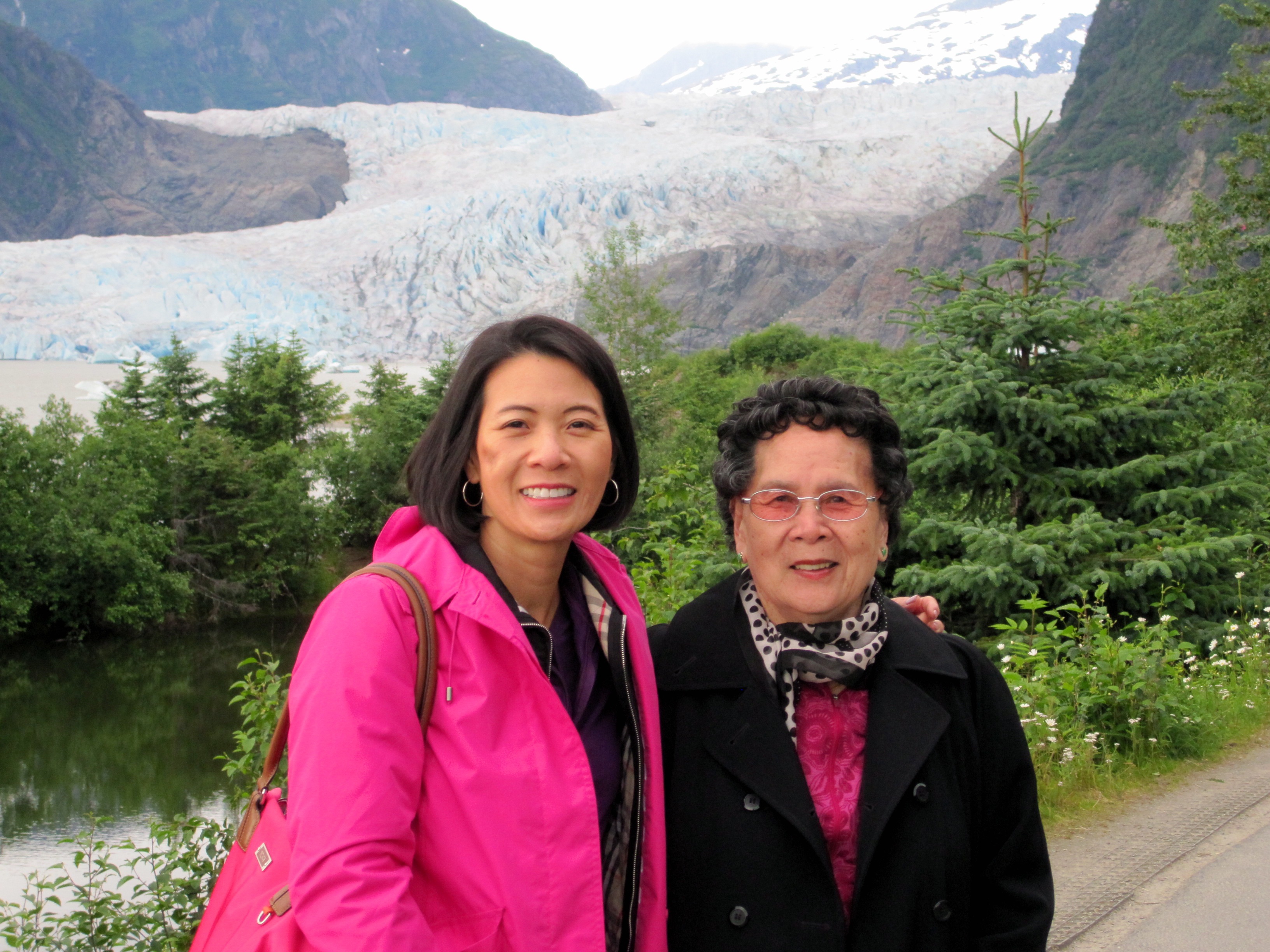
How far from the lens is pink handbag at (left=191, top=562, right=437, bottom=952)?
1296mm

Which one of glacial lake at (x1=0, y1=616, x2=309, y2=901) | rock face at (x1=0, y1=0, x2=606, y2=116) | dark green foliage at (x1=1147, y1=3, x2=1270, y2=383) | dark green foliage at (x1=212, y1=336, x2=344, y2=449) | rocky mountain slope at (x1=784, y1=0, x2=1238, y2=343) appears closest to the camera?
glacial lake at (x1=0, y1=616, x2=309, y2=901)

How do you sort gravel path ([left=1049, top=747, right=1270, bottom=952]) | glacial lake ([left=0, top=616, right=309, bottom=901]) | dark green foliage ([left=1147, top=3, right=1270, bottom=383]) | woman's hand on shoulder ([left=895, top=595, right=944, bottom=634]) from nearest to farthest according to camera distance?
woman's hand on shoulder ([left=895, top=595, right=944, bottom=634])
gravel path ([left=1049, top=747, right=1270, bottom=952])
glacial lake ([left=0, top=616, right=309, bottom=901])
dark green foliage ([left=1147, top=3, right=1270, bottom=383])

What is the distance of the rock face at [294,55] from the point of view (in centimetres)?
8725

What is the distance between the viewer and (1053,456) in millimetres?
5602

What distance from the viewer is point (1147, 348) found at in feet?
19.3

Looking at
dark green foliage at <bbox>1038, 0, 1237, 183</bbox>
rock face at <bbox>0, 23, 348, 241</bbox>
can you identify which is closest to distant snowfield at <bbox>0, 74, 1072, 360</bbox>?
rock face at <bbox>0, 23, 348, 241</bbox>

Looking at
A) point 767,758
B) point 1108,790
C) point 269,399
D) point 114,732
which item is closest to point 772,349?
point 269,399

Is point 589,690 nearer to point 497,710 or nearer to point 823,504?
point 497,710

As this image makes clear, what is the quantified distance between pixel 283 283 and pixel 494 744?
4507cm

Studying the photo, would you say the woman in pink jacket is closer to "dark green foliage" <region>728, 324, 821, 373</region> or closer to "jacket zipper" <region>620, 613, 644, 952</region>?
"jacket zipper" <region>620, 613, 644, 952</region>

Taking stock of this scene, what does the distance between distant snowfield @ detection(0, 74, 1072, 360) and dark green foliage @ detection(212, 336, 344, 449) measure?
51.8ft

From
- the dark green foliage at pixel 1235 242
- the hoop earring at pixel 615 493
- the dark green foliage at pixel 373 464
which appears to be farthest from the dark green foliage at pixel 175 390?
the hoop earring at pixel 615 493

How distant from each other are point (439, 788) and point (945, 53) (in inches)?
5516

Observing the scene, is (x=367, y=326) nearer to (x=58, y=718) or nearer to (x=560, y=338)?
(x=58, y=718)
